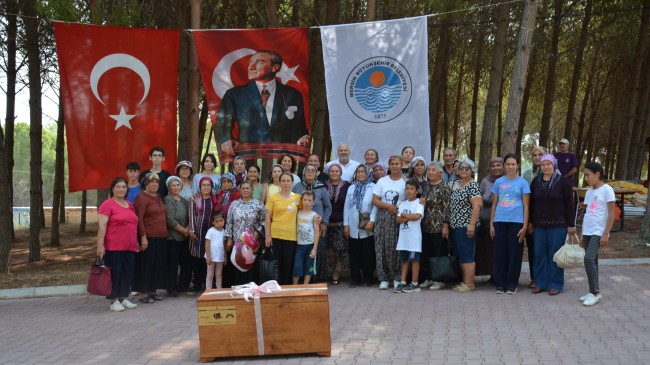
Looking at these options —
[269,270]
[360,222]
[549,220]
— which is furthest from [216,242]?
[549,220]

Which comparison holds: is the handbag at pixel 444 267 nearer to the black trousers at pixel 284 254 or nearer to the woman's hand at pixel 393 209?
the woman's hand at pixel 393 209

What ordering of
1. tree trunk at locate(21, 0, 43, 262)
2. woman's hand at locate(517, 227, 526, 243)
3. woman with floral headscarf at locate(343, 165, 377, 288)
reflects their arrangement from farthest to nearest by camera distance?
tree trunk at locate(21, 0, 43, 262) < woman with floral headscarf at locate(343, 165, 377, 288) < woman's hand at locate(517, 227, 526, 243)

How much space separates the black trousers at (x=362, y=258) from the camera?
9.91 metres

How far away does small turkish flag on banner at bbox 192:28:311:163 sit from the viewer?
11.6 meters

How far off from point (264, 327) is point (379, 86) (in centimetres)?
639

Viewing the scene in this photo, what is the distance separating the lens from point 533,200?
9156 millimetres

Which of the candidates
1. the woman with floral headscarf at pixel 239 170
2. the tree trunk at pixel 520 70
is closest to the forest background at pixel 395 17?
the tree trunk at pixel 520 70

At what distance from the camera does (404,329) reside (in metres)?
7.25

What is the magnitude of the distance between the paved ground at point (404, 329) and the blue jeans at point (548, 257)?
19cm

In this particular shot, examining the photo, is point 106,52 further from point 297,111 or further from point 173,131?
point 297,111

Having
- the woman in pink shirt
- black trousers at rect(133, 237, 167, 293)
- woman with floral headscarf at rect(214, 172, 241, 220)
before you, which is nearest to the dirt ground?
black trousers at rect(133, 237, 167, 293)

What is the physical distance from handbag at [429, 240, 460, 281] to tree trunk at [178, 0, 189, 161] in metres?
5.93

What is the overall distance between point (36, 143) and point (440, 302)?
10.7 meters

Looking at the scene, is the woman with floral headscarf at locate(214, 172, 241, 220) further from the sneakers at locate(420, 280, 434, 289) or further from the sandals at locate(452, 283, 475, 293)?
the sandals at locate(452, 283, 475, 293)
